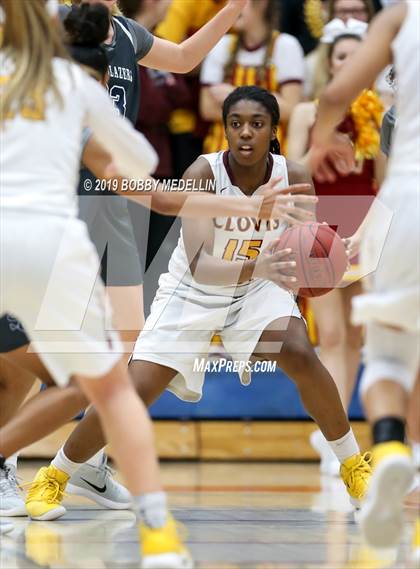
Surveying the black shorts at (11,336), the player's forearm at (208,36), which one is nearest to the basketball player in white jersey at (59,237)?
the black shorts at (11,336)

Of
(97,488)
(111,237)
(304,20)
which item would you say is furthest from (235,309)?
(304,20)

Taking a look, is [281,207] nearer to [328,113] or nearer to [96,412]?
[328,113]

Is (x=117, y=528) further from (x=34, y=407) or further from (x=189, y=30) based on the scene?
(x=189, y=30)

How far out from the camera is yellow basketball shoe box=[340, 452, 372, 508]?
5.23m

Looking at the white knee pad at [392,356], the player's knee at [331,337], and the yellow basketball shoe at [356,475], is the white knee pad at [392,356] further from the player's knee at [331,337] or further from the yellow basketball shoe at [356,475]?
the player's knee at [331,337]

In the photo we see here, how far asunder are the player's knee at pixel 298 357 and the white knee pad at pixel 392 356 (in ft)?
4.29

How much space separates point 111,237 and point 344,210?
212cm

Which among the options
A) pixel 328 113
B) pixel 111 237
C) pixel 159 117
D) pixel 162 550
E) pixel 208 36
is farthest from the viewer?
pixel 159 117

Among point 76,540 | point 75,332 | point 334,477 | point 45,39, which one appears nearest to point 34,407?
point 76,540

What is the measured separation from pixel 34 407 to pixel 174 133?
3952mm

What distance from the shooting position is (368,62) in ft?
12.4

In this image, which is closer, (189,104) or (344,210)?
(344,210)

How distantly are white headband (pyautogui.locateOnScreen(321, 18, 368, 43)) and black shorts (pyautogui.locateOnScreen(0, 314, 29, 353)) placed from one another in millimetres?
3411

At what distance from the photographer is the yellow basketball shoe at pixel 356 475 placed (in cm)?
523
